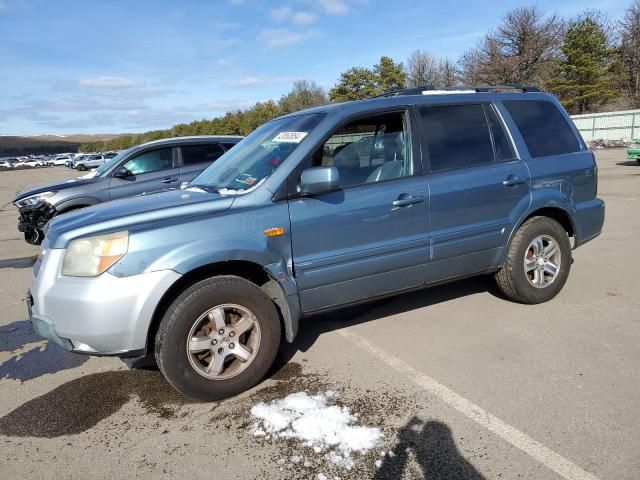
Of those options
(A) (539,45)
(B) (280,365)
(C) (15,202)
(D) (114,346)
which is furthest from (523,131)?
(A) (539,45)

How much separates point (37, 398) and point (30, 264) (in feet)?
16.9

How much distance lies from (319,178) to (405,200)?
81 cm

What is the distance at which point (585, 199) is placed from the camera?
4.87 metres

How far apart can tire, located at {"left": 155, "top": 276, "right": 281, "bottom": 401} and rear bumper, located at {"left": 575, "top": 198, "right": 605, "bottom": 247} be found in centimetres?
→ 316

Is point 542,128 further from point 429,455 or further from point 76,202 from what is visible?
point 76,202

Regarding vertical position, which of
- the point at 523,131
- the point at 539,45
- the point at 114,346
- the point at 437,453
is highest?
the point at 539,45

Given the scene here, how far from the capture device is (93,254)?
3.08 m

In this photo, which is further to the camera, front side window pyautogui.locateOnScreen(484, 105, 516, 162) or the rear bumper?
the rear bumper

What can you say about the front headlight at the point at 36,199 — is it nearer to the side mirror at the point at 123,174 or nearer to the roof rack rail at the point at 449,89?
the side mirror at the point at 123,174

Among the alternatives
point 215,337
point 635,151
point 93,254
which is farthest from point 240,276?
point 635,151

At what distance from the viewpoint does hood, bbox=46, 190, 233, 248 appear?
10.3ft

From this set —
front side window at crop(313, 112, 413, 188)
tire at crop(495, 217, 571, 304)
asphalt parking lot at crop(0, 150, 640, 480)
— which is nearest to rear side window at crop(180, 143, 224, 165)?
asphalt parking lot at crop(0, 150, 640, 480)

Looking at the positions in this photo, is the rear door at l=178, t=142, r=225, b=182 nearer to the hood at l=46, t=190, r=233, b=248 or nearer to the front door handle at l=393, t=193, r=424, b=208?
the hood at l=46, t=190, r=233, b=248

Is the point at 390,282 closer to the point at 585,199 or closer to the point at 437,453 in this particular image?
the point at 437,453
